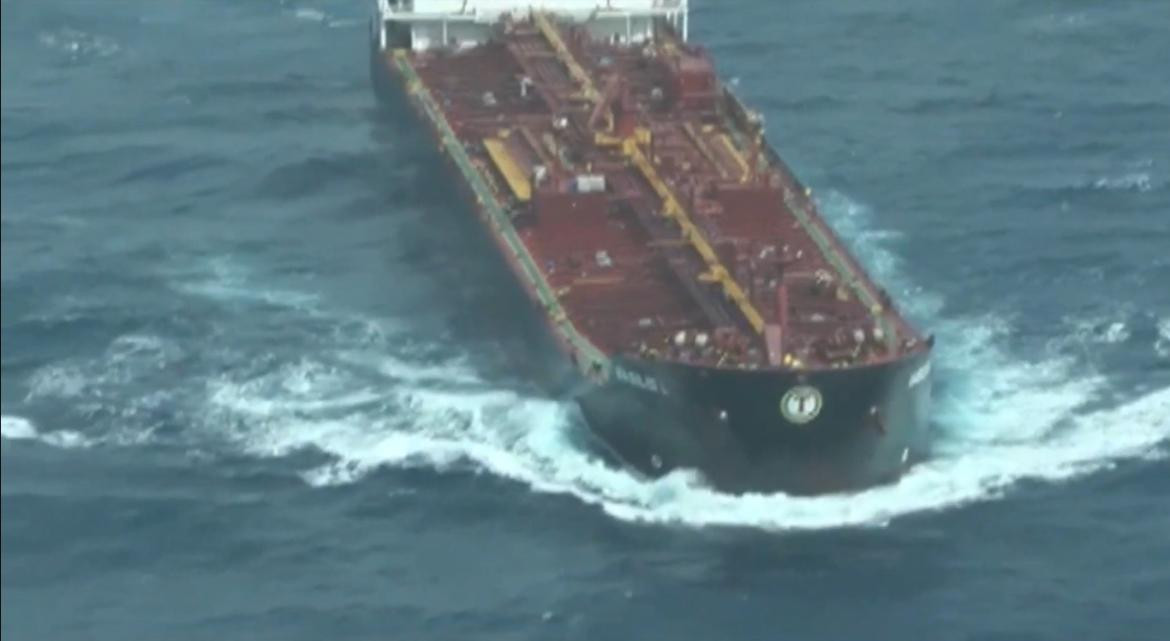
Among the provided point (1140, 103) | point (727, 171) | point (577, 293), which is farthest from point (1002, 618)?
point (1140, 103)

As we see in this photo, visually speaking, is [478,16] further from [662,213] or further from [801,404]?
[801,404]

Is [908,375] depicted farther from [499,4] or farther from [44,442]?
[499,4]

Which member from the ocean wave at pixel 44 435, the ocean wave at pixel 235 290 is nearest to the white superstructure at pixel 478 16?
the ocean wave at pixel 235 290

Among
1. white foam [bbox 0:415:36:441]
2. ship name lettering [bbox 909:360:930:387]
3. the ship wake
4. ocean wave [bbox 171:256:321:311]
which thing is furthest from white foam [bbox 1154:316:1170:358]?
white foam [bbox 0:415:36:441]

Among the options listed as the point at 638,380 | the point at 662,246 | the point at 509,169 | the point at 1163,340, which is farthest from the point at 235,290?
the point at 1163,340

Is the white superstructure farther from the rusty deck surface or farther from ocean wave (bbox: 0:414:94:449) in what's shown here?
ocean wave (bbox: 0:414:94:449)

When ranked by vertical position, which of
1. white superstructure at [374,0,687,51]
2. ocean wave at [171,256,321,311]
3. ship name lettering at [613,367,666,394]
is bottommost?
ocean wave at [171,256,321,311]
